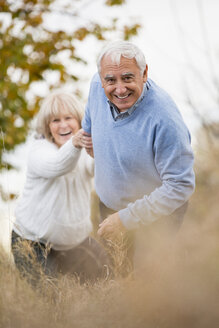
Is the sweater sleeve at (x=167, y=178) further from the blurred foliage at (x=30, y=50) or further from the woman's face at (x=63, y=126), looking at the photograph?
the blurred foliage at (x=30, y=50)

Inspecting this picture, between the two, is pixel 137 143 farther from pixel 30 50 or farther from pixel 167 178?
pixel 30 50

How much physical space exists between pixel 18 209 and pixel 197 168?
83.4 inches

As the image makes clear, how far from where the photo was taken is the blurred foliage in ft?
19.3

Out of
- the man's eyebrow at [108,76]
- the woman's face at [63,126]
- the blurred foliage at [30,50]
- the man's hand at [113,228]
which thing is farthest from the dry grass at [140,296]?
the blurred foliage at [30,50]

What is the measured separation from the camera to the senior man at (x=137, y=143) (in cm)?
216

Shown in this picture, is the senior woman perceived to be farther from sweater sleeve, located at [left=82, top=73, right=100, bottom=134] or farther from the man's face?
the man's face

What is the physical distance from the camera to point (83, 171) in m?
3.14

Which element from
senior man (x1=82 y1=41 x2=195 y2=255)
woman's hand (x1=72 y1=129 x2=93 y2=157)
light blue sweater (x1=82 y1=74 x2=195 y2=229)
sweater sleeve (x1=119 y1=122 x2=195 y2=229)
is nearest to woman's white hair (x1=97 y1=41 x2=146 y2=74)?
senior man (x1=82 y1=41 x2=195 y2=255)

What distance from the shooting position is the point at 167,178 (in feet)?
7.25

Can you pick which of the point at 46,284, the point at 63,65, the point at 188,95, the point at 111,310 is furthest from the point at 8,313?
the point at 63,65

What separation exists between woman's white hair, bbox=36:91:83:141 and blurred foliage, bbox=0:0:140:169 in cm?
270

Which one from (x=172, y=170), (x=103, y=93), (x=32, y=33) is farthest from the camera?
(x=32, y=33)

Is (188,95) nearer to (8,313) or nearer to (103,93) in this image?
(103,93)

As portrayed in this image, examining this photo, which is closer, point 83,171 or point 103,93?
point 103,93
